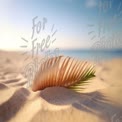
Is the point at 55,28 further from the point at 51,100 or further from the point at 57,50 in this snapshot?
the point at 51,100

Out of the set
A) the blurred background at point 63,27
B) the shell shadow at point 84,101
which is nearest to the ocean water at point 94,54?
the blurred background at point 63,27

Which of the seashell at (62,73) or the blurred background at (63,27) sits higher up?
the blurred background at (63,27)

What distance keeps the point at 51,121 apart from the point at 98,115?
16 cm

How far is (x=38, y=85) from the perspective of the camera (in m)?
0.82

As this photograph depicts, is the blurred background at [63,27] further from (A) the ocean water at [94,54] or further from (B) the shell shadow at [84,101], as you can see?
(B) the shell shadow at [84,101]

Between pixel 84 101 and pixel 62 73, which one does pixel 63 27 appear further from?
pixel 84 101

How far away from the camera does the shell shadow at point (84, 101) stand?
79cm

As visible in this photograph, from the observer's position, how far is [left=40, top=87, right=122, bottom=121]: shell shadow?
0.79 meters

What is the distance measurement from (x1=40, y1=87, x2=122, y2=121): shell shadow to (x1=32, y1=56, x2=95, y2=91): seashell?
2cm

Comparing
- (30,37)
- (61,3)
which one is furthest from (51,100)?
(61,3)

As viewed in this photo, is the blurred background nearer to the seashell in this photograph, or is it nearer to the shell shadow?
the seashell

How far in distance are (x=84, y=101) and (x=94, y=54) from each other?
170mm

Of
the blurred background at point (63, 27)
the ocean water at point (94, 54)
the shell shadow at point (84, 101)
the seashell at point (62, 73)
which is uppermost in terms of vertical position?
the blurred background at point (63, 27)

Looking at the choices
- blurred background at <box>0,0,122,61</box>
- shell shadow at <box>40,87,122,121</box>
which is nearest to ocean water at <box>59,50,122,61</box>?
blurred background at <box>0,0,122,61</box>
